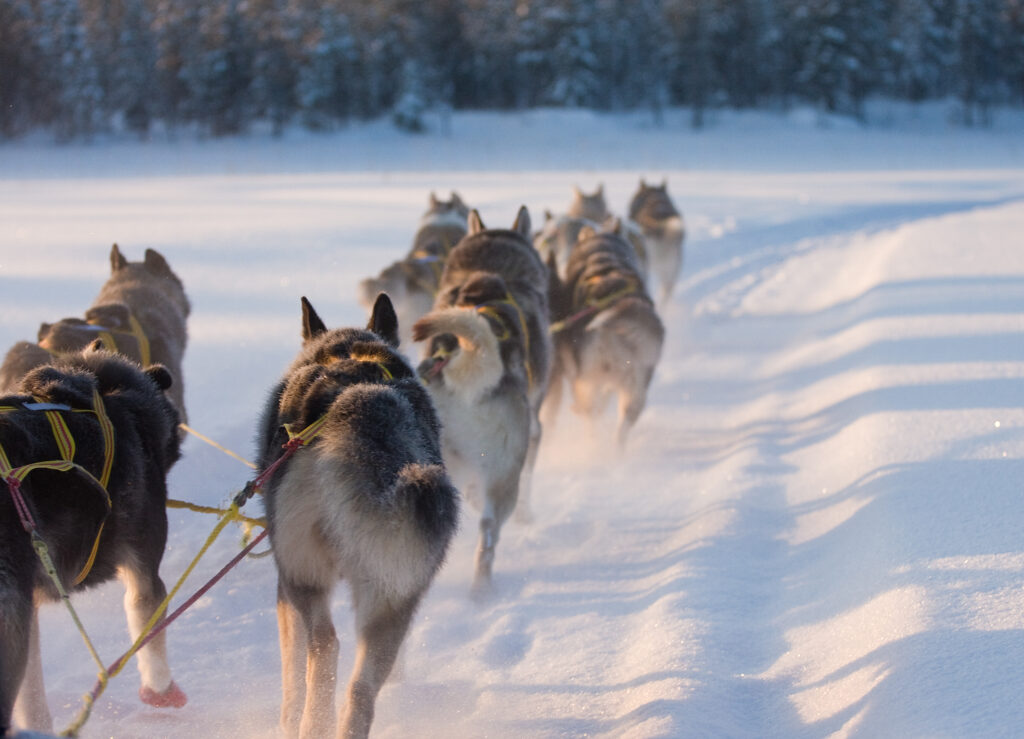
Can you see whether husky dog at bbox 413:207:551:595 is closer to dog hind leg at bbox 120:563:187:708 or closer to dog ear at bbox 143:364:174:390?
dog ear at bbox 143:364:174:390

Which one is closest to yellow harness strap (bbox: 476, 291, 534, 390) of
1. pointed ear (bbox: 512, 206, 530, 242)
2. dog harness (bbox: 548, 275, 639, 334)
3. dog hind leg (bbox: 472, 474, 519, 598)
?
dog hind leg (bbox: 472, 474, 519, 598)

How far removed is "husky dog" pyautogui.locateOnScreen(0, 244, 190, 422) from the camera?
3445 mm

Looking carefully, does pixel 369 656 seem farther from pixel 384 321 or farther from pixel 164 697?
pixel 384 321

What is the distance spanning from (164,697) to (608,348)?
310 centimetres

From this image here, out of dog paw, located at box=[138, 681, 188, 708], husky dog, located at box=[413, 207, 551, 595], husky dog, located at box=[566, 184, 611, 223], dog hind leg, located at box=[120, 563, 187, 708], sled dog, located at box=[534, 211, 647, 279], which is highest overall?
husky dog, located at box=[566, 184, 611, 223]

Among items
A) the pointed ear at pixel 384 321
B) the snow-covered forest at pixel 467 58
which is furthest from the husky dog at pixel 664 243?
the snow-covered forest at pixel 467 58

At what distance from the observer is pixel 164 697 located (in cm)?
279

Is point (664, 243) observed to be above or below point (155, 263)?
below

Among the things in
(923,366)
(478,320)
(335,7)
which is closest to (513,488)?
(478,320)

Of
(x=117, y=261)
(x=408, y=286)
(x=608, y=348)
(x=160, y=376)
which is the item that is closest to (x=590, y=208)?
(x=408, y=286)

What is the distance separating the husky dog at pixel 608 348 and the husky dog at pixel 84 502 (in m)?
2.76

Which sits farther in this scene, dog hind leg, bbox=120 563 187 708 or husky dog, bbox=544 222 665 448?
husky dog, bbox=544 222 665 448

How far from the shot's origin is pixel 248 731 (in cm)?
269

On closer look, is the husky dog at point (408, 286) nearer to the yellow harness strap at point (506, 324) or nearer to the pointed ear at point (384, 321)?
the yellow harness strap at point (506, 324)
